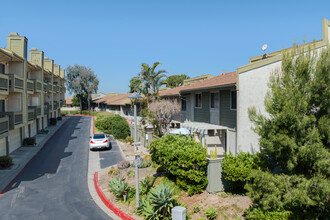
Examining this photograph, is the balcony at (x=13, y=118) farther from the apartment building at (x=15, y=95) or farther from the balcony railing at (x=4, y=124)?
the balcony railing at (x=4, y=124)

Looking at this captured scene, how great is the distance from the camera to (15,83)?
73.4 ft

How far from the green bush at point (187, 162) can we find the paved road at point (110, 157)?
883 centimetres

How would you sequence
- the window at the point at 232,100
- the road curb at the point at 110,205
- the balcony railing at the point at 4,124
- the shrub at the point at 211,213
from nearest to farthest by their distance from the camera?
the shrub at the point at 211,213, the road curb at the point at 110,205, the window at the point at 232,100, the balcony railing at the point at 4,124

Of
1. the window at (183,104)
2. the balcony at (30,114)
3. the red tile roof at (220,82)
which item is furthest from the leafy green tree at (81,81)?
the red tile roof at (220,82)

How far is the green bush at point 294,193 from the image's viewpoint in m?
6.44

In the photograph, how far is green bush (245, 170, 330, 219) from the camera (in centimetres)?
644

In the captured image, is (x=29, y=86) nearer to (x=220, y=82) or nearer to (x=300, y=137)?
(x=220, y=82)

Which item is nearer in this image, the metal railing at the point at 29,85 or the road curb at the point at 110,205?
the road curb at the point at 110,205

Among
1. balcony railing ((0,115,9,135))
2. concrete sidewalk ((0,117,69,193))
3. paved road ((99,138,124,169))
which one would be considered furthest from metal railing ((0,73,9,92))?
paved road ((99,138,124,169))

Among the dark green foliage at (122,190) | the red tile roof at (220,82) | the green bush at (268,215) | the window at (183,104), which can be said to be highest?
the red tile roof at (220,82)

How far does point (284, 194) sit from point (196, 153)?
466 centimetres

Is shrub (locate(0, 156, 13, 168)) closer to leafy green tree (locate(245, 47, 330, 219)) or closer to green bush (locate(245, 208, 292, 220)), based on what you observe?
green bush (locate(245, 208, 292, 220))

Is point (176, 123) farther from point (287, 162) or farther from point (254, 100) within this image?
point (287, 162)

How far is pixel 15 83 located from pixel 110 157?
1131 cm
